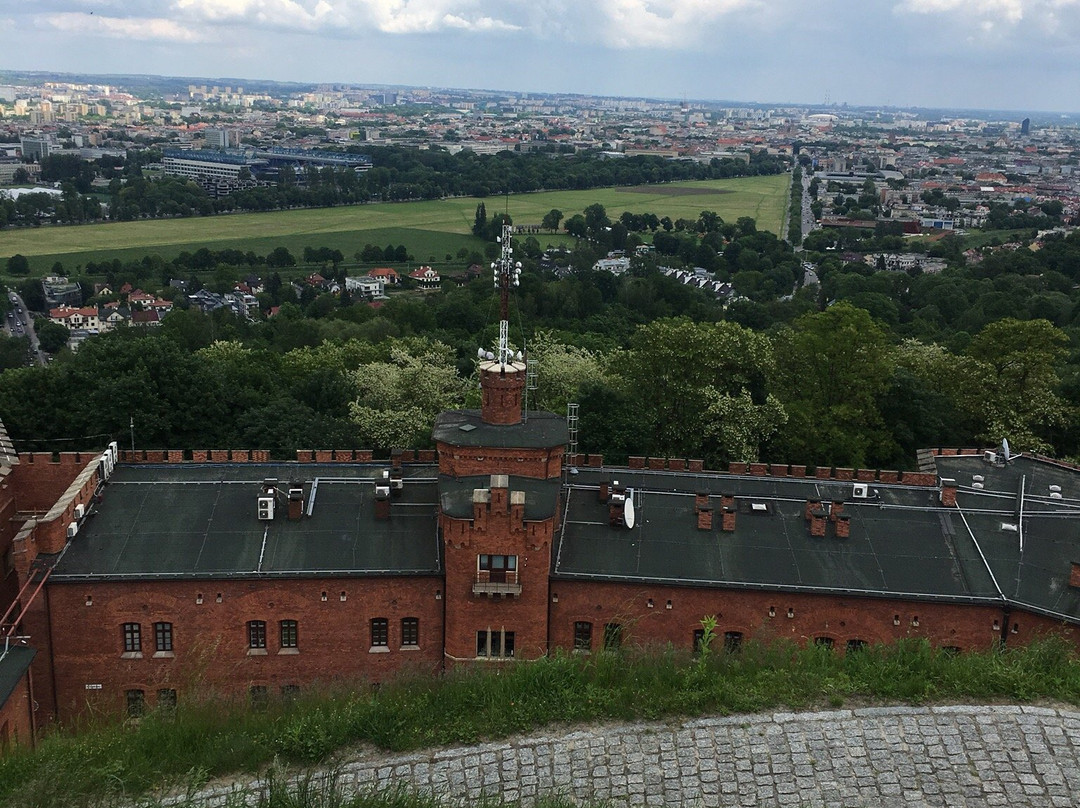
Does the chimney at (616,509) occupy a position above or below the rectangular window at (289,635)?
above

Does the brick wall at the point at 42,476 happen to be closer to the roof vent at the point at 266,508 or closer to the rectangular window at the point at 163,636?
the roof vent at the point at 266,508

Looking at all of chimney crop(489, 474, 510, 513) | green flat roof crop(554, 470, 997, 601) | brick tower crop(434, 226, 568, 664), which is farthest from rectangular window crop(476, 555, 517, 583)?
chimney crop(489, 474, 510, 513)

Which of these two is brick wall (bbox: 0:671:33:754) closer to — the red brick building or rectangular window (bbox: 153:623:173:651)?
the red brick building

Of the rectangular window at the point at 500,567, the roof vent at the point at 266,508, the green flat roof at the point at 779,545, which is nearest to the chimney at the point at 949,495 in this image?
the green flat roof at the point at 779,545

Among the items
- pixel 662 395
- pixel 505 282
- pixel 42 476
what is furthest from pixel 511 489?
pixel 662 395

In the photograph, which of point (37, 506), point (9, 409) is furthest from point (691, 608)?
point (9, 409)

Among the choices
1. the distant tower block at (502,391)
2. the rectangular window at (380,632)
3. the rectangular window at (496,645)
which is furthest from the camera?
the distant tower block at (502,391)
